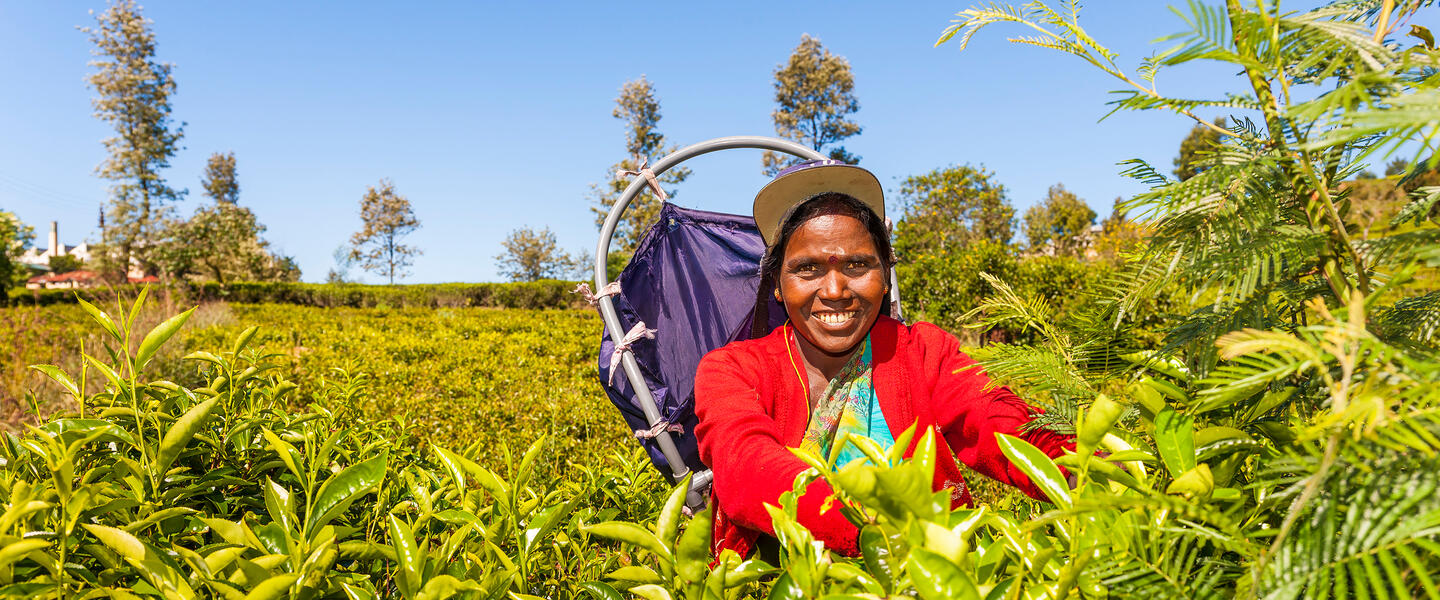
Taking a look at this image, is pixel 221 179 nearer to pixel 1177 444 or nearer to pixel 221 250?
pixel 221 250

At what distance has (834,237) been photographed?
6.63ft

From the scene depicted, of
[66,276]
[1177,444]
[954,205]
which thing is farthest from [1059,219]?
[66,276]

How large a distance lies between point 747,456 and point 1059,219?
3137cm

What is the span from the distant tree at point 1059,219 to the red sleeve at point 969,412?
18915 mm

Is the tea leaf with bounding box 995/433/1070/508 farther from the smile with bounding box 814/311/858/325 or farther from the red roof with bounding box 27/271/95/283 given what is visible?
the red roof with bounding box 27/271/95/283

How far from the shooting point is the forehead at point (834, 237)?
6.63 feet

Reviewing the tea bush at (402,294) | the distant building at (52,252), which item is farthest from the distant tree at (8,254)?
the distant building at (52,252)

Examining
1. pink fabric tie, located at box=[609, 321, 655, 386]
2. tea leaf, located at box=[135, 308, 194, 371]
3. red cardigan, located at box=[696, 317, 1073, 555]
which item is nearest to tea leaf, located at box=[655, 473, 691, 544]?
red cardigan, located at box=[696, 317, 1073, 555]

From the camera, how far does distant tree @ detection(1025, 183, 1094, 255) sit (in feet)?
79.7

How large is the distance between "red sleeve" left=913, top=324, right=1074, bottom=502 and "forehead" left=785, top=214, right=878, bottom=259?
392 millimetres

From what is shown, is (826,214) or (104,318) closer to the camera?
(104,318)

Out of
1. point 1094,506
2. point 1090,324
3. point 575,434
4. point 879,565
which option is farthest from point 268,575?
point 575,434

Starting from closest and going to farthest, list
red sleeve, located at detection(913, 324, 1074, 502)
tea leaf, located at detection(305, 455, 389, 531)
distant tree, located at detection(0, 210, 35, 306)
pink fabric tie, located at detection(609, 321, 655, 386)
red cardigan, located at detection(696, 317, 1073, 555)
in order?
1. tea leaf, located at detection(305, 455, 389, 531)
2. red cardigan, located at detection(696, 317, 1073, 555)
3. red sleeve, located at detection(913, 324, 1074, 502)
4. pink fabric tie, located at detection(609, 321, 655, 386)
5. distant tree, located at detection(0, 210, 35, 306)

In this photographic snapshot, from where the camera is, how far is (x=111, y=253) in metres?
30.5
